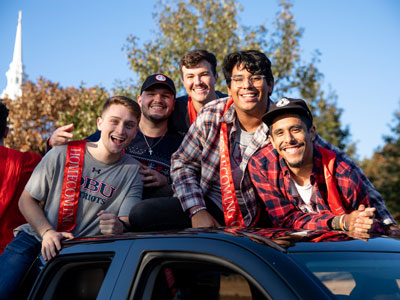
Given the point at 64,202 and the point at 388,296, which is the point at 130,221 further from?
the point at 388,296

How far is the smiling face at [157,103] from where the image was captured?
4.71 metres

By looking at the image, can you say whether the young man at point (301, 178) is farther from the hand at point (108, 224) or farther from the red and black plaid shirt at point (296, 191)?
the hand at point (108, 224)

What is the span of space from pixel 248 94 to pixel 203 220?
1046 millimetres

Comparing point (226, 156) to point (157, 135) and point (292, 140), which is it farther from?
point (157, 135)

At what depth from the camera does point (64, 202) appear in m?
3.32

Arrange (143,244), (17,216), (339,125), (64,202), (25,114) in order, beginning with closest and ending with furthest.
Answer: (143,244)
(64,202)
(17,216)
(25,114)
(339,125)

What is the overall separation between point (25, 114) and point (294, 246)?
2031cm

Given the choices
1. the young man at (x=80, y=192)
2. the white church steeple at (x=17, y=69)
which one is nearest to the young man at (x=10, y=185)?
the young man at (x=80, y=192)

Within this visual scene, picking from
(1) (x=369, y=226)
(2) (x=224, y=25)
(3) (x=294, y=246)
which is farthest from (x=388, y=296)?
(2) (x=224, y=25)

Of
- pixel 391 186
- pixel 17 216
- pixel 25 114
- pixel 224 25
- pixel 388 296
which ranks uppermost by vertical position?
pixel 224 25

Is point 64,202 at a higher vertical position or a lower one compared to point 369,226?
higher

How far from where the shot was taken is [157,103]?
476 cm

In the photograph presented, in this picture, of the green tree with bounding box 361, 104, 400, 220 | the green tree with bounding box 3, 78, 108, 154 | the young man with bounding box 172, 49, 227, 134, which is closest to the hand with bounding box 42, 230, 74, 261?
the young man with bounding box 172, 49, 227, 134

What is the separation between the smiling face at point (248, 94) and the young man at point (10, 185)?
1662mm
